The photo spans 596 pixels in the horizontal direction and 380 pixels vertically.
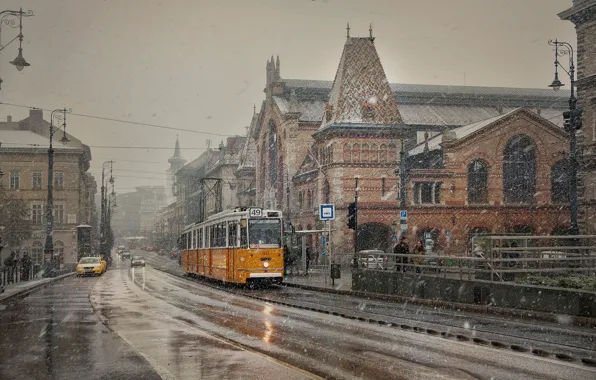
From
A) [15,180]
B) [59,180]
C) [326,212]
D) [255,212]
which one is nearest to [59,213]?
[59,180]

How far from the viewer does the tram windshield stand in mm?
30938

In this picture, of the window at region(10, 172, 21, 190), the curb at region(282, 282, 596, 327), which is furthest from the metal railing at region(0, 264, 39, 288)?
the window at region(10, 172, 21, 190)

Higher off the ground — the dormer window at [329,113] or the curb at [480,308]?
the dormer window at [329,113]

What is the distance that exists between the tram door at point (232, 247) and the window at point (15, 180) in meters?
56.5

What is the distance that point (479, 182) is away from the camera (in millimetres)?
58656

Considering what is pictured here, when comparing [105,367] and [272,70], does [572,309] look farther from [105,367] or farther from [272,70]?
[272,70]

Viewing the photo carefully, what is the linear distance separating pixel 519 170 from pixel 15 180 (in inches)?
2128

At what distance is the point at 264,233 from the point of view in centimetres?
3122

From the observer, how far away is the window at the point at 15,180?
81.6 m

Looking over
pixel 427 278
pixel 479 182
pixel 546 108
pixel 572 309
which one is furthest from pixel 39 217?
pixel 572 309

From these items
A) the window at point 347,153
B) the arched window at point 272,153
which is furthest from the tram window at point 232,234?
the arched window at point 272,153

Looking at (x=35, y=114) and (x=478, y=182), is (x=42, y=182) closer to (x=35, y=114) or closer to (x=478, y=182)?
(x=35, y=114)

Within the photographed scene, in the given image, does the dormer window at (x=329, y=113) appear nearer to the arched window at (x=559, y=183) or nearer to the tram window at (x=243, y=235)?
the arched window at (x=559, y=183)

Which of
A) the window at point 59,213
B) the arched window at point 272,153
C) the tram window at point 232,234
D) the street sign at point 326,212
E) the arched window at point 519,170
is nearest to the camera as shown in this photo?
the street sign at point 326,212
